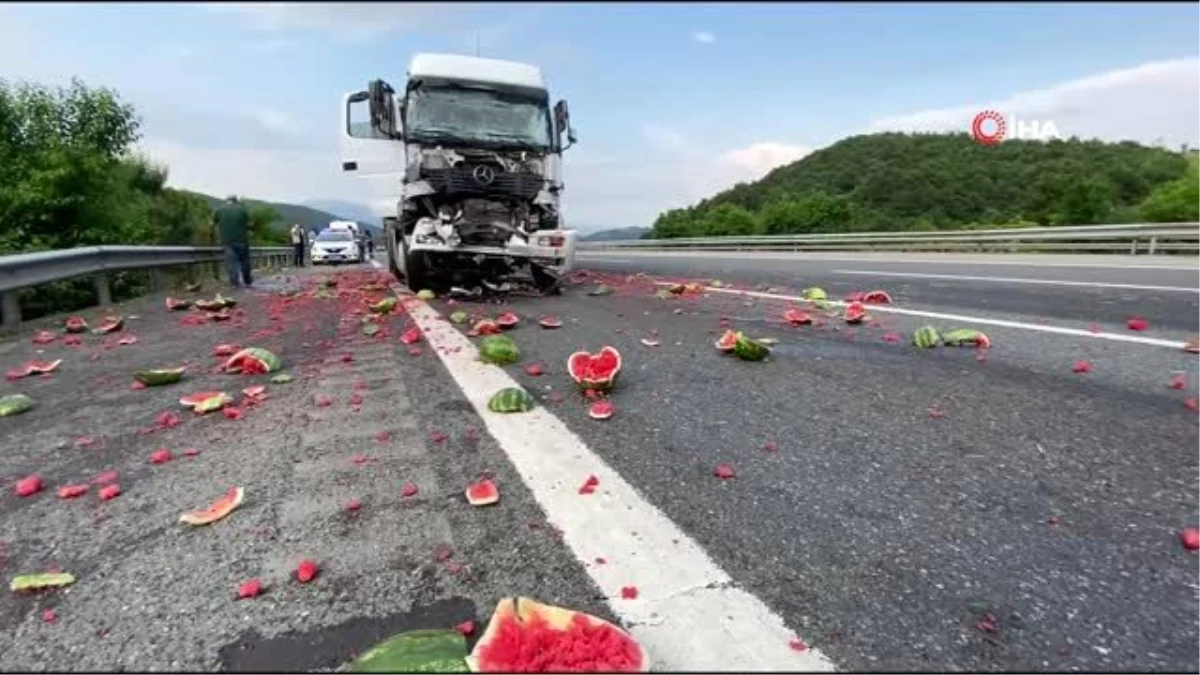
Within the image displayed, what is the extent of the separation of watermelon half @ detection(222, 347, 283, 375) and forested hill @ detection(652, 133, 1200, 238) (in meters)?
41.8

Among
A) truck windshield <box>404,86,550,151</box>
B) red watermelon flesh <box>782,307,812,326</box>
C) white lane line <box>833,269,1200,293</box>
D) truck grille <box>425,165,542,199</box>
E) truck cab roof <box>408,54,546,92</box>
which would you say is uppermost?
truck cab roof <box>408,54,546,92</box>

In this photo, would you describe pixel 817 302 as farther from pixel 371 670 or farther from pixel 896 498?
pixel 371 670

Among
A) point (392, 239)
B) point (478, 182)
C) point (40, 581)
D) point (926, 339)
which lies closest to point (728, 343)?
point (926, 339)

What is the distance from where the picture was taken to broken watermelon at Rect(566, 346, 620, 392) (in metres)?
3.70

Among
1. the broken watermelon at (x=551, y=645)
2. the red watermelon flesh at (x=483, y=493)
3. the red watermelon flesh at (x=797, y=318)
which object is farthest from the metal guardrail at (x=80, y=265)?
the broken watermelon at (x=551, y=645)

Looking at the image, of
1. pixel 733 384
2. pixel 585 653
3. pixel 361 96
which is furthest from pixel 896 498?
pixel 361 96

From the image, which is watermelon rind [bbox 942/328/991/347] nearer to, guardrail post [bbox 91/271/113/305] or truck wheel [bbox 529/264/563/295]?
truck wheel [bbox 529/264/563/295]

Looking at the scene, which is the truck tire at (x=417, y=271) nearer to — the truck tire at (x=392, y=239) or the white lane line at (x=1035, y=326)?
the truck tire at (x=392, y=239)

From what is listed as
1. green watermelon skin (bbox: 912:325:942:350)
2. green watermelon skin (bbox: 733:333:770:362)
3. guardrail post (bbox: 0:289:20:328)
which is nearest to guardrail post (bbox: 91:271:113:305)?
guardrail post (bbox: 0:289:20:328)

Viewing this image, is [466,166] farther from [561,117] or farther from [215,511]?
[215,511]

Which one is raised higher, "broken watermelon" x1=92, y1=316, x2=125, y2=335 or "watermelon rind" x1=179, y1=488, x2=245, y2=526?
"broken watermelon" x1=92, y1=316, x2=125, y2=335

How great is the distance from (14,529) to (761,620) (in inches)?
89.8

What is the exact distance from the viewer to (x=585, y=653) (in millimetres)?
1350

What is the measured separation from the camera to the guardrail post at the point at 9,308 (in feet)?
25.1
